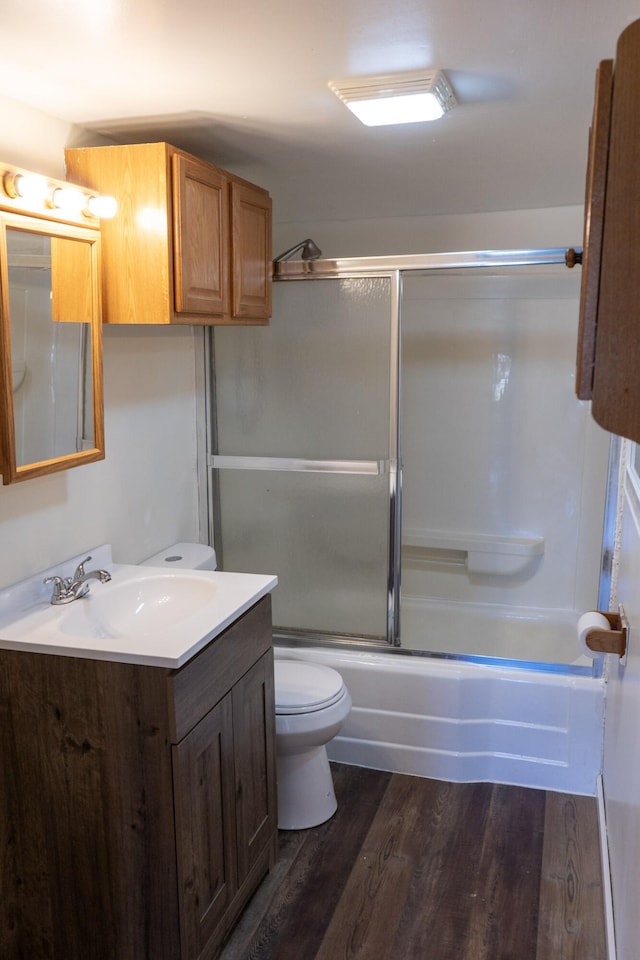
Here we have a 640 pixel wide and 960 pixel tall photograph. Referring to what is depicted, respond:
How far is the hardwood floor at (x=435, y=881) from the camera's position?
2.17 metres

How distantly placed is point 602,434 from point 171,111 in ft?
7.82

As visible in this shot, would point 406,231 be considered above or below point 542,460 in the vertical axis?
above

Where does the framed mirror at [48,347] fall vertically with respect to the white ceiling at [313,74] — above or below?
below

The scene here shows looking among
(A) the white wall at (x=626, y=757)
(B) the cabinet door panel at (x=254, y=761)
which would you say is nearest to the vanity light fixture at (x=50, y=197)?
(B) the cabinet door panel at (x=254, y=761)

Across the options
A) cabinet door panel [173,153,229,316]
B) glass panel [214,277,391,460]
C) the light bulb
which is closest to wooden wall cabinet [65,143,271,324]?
cabinet door panel [173,153,229,316]

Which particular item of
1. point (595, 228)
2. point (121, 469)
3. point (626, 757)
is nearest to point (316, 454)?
point (121, 469)

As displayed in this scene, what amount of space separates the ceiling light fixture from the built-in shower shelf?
89.8 inches

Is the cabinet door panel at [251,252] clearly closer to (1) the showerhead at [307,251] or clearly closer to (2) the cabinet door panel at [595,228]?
(1) the showerhead at [307,251]

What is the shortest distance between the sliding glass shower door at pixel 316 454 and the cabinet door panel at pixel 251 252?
0.21 meters

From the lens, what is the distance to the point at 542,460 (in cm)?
387

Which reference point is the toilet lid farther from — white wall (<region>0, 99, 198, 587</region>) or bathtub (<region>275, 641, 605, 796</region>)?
white wall (<region>0, 99, 198, 587</region>)

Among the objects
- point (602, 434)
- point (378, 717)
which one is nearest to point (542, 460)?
point (602, 434)

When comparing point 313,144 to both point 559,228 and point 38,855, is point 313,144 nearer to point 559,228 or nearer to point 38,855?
point 559,228

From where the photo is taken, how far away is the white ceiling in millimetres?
1565
